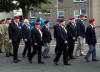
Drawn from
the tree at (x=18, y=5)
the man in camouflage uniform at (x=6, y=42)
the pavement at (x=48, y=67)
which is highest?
the tree at (x=18, y=5)

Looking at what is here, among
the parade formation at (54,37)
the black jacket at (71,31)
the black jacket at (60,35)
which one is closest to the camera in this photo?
the black jacket at (60,35)

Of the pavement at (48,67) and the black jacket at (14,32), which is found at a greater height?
the black jacket at (14,32)

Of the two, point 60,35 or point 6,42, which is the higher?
point 60,35

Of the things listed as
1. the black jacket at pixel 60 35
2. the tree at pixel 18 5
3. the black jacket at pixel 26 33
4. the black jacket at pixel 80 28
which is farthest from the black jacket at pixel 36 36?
the tree at pixel 18 5

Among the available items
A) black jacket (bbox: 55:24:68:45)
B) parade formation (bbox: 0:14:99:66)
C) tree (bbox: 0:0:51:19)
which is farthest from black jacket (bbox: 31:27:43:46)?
tree (bbox: 0:0:51:19)

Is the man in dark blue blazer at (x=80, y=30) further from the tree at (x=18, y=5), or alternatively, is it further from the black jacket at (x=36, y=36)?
the tree at (x=18, y=5)

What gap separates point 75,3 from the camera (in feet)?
161

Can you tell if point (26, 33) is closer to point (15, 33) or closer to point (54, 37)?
point (15, 33)

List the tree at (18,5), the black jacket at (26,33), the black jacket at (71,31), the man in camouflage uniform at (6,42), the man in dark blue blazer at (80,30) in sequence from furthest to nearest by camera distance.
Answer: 1. the tree at (18,5)
2. the man in camouflage uniform at (6,42)
3. the man in dark blue blazer at (80,30)
4. the black jacket at (26,33)
5. the black jacket at (71,31)

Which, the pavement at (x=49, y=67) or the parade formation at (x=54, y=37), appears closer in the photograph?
the pavement at (x=49, y=67)

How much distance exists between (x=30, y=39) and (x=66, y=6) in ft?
117

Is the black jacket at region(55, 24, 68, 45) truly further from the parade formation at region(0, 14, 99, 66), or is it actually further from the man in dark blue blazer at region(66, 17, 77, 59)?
the man in dark blue blazer at region(66, 17, 77, 59)

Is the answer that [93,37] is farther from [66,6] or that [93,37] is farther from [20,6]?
[66,6]

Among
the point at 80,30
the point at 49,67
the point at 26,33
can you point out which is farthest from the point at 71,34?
the point at 49,67
